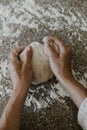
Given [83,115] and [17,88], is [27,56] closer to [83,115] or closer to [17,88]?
[17,88]

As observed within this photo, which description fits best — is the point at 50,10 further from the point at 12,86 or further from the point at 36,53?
the point at 12,86

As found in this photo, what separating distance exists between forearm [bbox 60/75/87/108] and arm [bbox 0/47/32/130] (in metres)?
0.17

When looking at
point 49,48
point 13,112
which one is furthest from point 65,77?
point 13,112

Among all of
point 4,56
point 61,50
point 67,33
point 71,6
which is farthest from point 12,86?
point 71,6

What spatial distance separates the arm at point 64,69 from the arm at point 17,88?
0.11 metres

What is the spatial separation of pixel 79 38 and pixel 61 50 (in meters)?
0.15

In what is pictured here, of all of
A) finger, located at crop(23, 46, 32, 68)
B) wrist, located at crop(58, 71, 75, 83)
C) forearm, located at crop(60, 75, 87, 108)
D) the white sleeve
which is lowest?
the white sleeve

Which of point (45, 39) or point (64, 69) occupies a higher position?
point (45, 39)

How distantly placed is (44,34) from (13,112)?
0.49m

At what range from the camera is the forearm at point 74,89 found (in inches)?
45.8

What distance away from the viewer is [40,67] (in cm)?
125

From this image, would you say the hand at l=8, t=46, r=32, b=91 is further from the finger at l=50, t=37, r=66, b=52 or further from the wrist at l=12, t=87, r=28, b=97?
the finger at l=50, t=37, r=66, b=52

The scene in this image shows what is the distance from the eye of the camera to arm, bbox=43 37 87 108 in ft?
3.85

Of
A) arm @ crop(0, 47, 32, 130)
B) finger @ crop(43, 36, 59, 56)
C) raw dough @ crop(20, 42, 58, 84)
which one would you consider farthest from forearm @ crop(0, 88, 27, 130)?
finger @ crop(43, 36, 59, 56)
